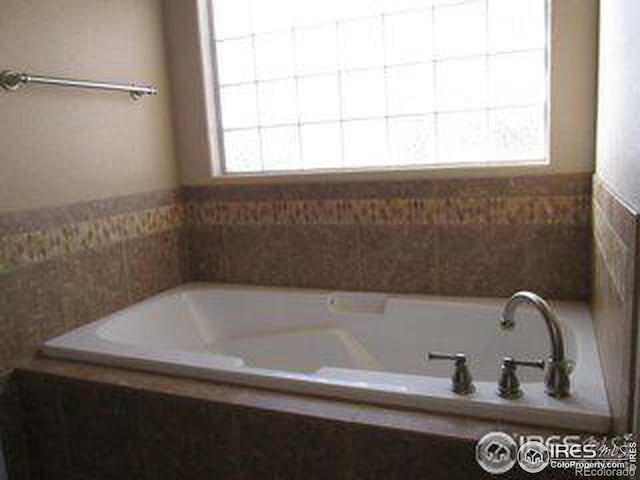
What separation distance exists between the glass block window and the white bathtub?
0.63 m

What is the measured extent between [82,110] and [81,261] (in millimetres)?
603

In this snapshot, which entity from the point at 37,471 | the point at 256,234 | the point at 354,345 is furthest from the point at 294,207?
the point at 37,471

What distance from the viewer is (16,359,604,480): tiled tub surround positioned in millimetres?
1356

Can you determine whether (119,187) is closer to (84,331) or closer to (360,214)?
(84,331)

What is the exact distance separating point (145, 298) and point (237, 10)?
1429mm

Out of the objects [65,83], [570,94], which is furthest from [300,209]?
[570,94]

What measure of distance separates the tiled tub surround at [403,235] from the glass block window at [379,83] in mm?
152

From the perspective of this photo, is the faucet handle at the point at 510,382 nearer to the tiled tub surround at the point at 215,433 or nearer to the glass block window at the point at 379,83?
the tiled tub surround at the point at 215,433

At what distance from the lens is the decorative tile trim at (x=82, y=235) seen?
6.49 feet

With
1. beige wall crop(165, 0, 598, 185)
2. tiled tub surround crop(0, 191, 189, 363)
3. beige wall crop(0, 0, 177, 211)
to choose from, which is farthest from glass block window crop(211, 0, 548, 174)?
tiled tub surround crop(0, 191, 189, 363)

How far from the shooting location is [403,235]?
2420 mm

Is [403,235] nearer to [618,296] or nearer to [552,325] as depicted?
[552,325]

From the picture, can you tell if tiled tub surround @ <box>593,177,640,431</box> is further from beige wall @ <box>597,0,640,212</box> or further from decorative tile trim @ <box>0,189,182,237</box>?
decorative tile trim @ <box>0,189,182,237</box>

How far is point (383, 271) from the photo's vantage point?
2486 millimetres
